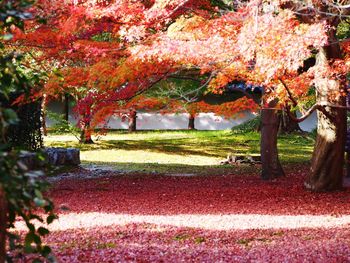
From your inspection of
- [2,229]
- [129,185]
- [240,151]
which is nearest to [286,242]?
[2,229]

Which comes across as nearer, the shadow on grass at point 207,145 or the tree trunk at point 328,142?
the tree trunk at point 328,142

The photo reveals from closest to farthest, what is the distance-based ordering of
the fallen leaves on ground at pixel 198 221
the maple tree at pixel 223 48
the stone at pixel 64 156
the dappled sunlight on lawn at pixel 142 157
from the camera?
the fallen leaves on ground at pixel 198 221 < the maple tree at pixel 223 48 < the stone at pixel 64 156 < the dappled sunlight on lawn at pixel 142 157

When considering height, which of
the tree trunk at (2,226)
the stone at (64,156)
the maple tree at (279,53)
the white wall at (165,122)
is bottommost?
the stone at (64,156)

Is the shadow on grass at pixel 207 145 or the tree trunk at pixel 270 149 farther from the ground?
the tree trunk at pixel 270 149

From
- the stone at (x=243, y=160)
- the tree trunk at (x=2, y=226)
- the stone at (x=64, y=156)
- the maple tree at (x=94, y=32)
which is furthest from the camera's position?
the stone at (x=243, y=160)

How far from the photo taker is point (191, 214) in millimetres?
10547

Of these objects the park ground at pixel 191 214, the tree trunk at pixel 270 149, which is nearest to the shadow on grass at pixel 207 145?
the park ground at pixel 191 214

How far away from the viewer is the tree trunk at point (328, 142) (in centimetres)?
1222

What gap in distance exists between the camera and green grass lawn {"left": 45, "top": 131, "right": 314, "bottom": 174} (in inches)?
803

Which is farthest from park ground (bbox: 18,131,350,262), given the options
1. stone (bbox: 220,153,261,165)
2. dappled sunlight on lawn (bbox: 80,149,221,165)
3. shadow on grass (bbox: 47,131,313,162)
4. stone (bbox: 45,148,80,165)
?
shadow on grass (bbox: 47,131,313,162)

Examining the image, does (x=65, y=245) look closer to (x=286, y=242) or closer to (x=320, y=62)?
(x=286, y=242)

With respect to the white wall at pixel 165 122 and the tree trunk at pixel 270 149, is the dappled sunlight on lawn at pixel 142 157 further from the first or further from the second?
the white wall at pixel 165 122

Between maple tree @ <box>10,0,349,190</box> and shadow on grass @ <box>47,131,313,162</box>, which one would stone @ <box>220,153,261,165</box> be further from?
maple tree @ <box>10,0,349,190</box>

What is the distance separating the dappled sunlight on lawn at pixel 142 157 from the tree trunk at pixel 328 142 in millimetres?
8438
